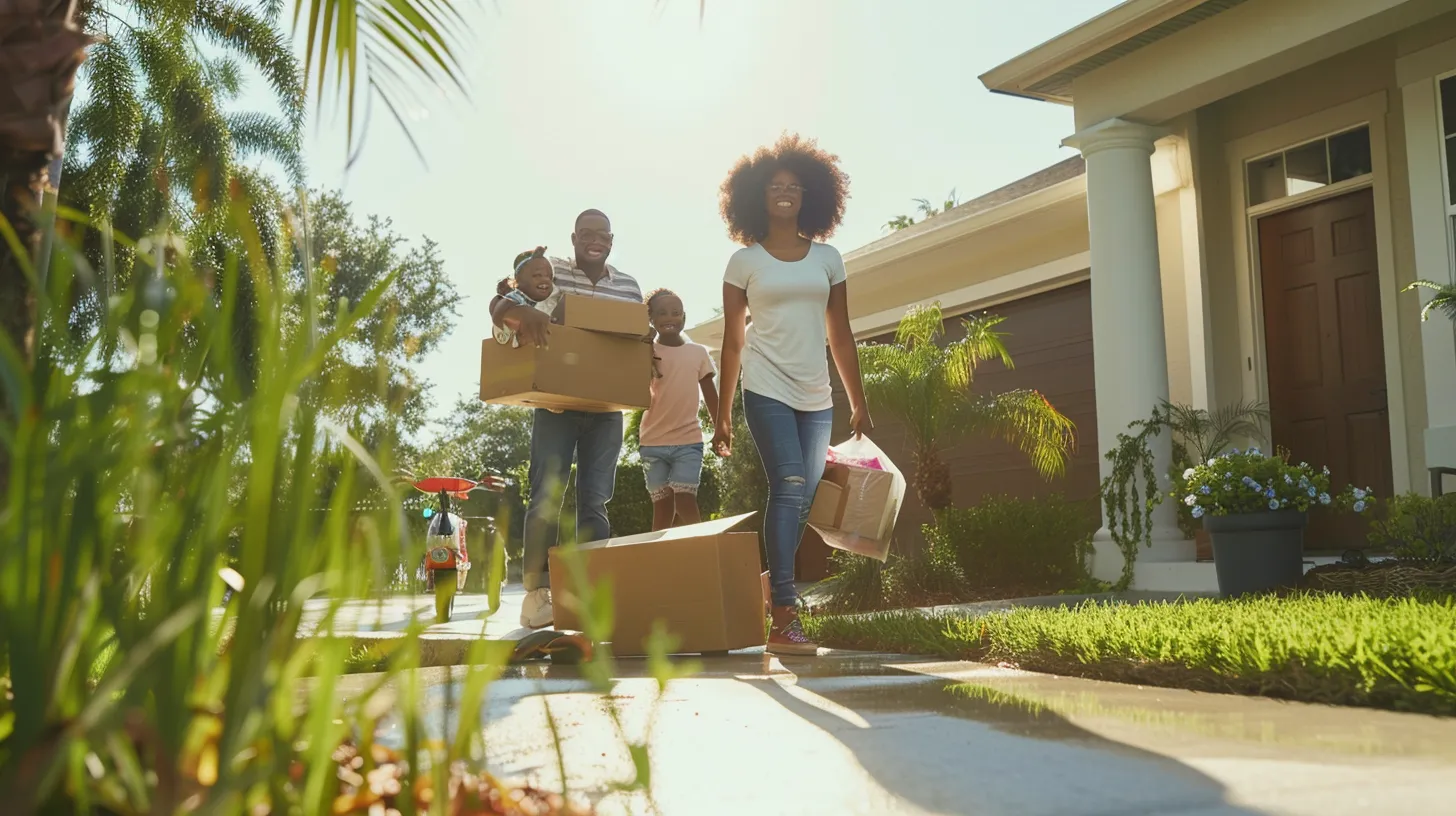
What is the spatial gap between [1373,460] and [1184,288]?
6.23ft

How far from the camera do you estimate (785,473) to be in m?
4.88

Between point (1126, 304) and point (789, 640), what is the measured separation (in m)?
4.52

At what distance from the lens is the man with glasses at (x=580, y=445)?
18.3 ft

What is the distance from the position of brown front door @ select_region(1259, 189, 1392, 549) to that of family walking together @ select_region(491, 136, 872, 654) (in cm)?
451

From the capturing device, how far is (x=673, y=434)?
Answer: 635 centimetres

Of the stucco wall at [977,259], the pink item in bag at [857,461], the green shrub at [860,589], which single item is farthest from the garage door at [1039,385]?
the pink item in bag at [857,461]

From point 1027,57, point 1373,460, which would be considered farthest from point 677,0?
Answer: point 1373,460

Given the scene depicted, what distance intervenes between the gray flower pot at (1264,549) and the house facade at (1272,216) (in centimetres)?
147

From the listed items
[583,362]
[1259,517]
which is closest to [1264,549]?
[1259,517]

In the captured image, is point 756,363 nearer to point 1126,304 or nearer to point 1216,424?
point 1126,304

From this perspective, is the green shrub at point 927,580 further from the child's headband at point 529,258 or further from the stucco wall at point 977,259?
the child's headband at point 529,258

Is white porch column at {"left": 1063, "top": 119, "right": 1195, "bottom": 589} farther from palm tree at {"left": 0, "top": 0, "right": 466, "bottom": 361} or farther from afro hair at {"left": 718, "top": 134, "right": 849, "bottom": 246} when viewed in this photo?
palm tree at {"left": 0, "top": 0, "right": 466, "bottom": 361}

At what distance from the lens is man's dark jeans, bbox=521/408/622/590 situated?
555 cm

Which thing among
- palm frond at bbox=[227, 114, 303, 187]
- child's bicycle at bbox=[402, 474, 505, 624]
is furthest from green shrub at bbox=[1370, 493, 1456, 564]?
palm frond at bbox=[227, 114, 303, 187]
